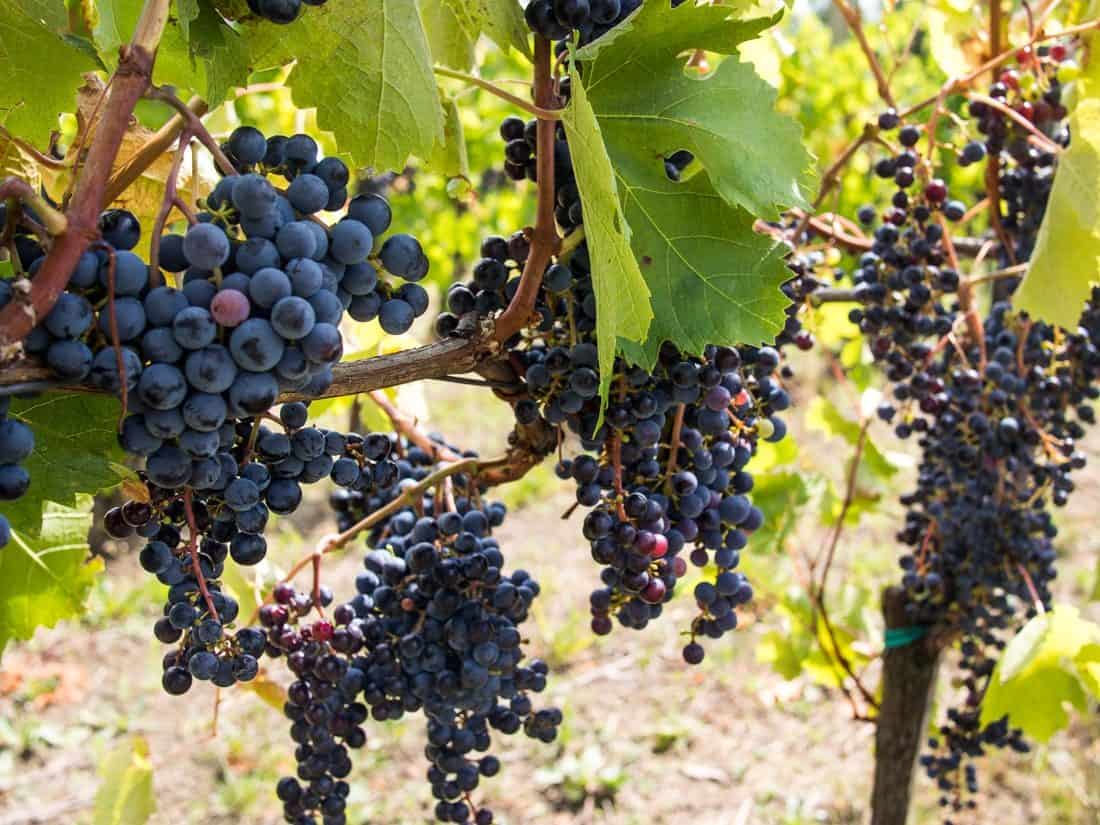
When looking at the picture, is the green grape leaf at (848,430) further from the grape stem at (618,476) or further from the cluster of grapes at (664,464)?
the grape stem at (618,476)

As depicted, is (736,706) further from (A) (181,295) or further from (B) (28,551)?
(A) (181,295)

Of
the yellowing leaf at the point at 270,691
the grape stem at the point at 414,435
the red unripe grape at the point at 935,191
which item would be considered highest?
the red unripe grape at the point at 935,191

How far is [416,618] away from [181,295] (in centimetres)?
86

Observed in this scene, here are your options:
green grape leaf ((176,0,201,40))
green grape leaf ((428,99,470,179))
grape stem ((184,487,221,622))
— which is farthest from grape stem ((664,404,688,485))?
green grape leaf ((176,0,201,40))

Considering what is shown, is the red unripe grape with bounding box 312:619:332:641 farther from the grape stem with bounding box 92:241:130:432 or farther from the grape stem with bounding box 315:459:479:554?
the grape stem with bounding box 92:241:130:432

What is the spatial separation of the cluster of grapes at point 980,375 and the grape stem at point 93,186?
Result: 4.91 feet

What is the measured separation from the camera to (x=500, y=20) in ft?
3.74

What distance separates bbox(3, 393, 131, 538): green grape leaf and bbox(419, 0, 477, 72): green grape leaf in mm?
752

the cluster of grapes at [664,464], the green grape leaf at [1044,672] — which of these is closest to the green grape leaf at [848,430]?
the green grape leaf at [1044,672]

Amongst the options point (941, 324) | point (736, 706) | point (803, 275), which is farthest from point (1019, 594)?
point (736, 706)

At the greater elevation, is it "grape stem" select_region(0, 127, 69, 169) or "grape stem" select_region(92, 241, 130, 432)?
"grape stem" select_region(0, 127, 69, 169)

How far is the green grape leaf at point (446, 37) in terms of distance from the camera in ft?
4.69

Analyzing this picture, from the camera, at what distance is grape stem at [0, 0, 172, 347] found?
69 centimetres

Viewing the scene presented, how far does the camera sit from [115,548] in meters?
5.89
